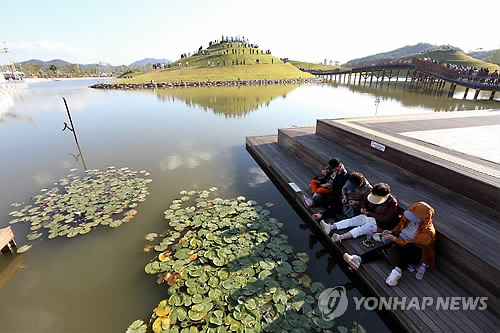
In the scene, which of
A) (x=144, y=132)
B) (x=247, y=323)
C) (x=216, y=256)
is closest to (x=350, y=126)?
(x=216, y=256)

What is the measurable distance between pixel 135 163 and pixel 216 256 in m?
7.38

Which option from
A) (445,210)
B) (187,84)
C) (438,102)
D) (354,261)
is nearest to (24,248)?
(354,261)

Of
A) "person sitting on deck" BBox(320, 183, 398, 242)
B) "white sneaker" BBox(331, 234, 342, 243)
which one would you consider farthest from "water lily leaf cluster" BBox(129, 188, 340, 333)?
"person sitting on deck" BBox(320, 183, 398, 242)

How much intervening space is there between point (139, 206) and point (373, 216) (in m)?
6.77

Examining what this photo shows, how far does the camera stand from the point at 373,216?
4793 mm

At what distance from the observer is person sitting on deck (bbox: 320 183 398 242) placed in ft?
14.6

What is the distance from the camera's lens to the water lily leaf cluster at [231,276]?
357 cm

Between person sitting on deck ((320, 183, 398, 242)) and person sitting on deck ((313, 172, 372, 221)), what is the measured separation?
0.16 metres

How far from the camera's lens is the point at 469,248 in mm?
3523

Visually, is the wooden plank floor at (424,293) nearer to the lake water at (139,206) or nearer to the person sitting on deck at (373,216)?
the person sitting on deck at (373,216)

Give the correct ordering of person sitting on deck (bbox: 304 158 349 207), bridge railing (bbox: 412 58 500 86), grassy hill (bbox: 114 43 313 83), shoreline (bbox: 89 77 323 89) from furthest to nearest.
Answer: grassy hill (bbox: 114 43 313 83), shoreline (bbox: 89 77 323 89), bridge railing (bbox: 412 58 500 86), person sitting on deck (bbox: 304 158 349 207)

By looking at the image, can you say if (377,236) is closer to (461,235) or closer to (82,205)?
(461,235)

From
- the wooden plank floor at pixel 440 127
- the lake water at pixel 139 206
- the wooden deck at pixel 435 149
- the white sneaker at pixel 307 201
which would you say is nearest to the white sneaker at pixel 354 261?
the lake water at pixel 139 206

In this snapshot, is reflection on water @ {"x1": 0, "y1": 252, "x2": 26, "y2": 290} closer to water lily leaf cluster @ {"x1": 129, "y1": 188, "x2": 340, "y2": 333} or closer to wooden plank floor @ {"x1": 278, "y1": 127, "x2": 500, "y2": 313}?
water lily leaf cluster @ {"x1": 129, "y1": 188, "x2": 340, "y2": 333}
